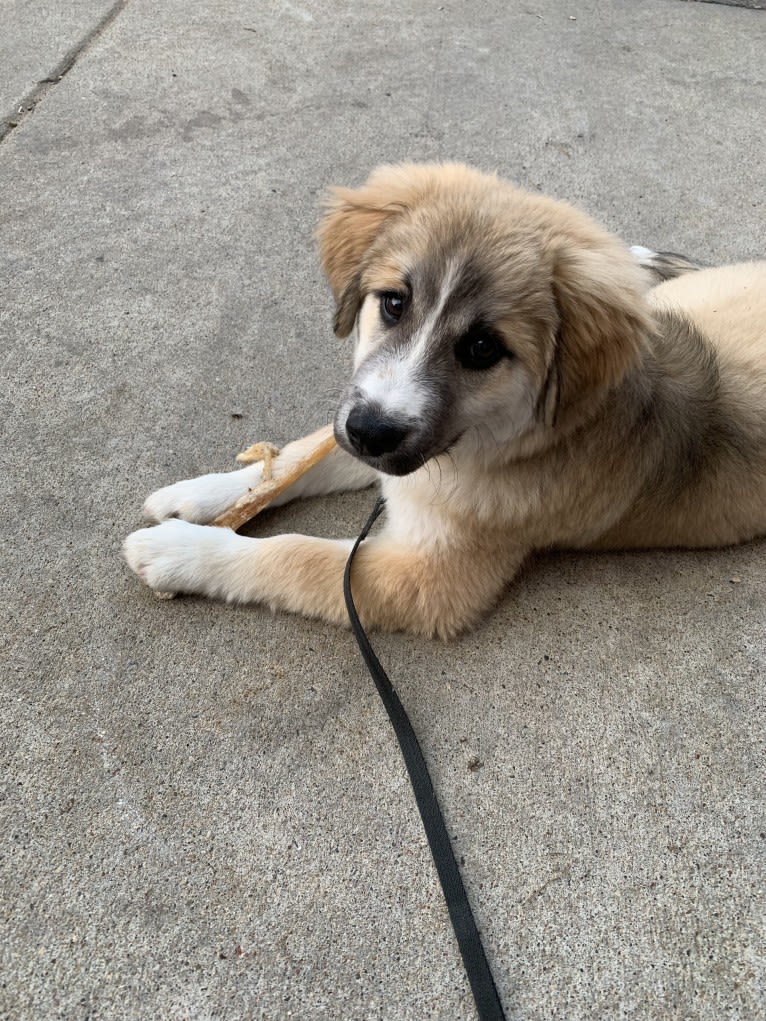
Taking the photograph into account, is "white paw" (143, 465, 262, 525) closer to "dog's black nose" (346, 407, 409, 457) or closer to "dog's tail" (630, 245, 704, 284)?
"dog's black nose" (346, 407, 409, 457)

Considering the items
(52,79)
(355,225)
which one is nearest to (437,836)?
(355,225)

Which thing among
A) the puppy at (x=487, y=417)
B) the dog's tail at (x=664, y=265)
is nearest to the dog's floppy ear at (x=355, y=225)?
the puppy at (x=487, y=417)

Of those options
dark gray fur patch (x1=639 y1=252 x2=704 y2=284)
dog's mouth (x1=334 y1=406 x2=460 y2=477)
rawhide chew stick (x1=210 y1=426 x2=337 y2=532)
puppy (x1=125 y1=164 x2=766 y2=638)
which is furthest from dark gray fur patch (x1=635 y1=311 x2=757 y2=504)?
dark gray fur patch (x1=639 y1=252 x2=704 y2=284)

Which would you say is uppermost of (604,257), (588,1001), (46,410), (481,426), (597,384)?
(604,257)

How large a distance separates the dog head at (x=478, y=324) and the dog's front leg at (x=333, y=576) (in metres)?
0.45

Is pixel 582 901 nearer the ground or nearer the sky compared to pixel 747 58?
nearer the ground

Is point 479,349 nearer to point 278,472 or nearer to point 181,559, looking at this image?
point 278,472

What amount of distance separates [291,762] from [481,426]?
3.81ft

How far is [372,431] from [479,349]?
413mm

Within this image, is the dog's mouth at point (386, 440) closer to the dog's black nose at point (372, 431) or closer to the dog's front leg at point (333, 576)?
the dog's black nose at point (372, 431)

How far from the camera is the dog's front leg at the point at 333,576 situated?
2520mm

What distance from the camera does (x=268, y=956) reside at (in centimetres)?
190

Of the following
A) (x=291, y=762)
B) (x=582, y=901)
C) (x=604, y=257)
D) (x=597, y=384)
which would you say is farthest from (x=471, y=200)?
(x=582, y=901)

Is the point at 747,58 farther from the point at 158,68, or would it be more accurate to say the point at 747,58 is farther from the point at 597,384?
the point at 597,384
